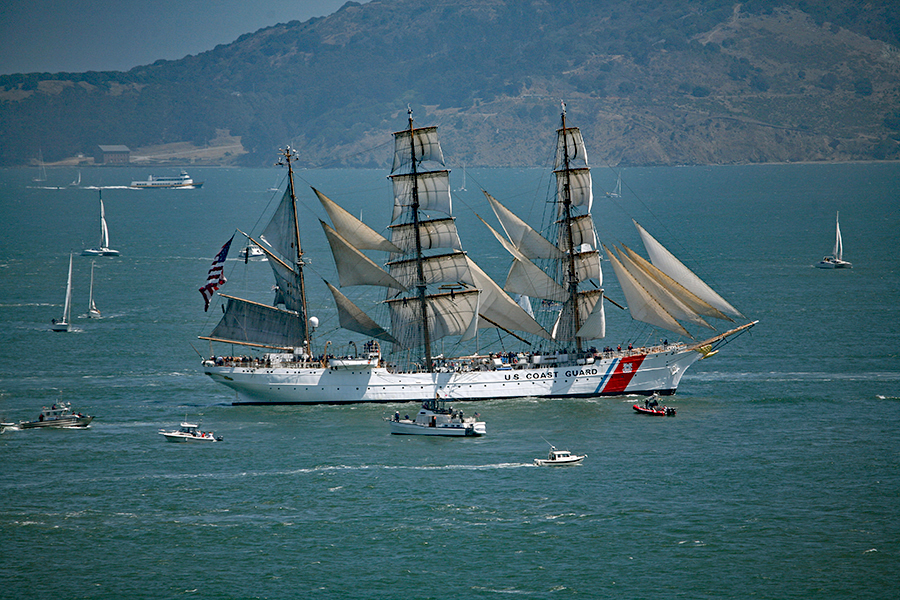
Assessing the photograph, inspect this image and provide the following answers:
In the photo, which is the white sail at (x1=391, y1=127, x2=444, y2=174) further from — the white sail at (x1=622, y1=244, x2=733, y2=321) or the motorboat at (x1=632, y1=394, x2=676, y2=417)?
the motorboat at (x1=632, y1=394, x2=676, y2=417)

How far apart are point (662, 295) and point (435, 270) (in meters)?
18.2

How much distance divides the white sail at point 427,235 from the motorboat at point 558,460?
2165cm

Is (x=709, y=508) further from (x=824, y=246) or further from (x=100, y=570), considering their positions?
(x=824, y=246)

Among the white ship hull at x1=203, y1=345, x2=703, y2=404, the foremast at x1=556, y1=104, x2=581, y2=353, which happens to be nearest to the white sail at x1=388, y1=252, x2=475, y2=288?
the white ship hull at x1=203, y1=345, x2=703, y2=404

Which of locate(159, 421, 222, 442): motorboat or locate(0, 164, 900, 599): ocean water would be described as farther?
locate(159, 421, 222, 442): motorboat

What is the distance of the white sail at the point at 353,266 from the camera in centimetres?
8206

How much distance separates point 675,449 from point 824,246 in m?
106

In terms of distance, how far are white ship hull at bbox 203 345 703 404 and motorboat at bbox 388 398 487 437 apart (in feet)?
22.2

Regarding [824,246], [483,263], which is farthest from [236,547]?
[824,246]

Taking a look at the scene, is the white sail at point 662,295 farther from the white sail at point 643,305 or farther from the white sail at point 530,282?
the white sail at point 530,282

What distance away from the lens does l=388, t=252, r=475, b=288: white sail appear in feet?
273

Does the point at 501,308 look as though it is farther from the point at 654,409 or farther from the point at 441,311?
the point at 654,409

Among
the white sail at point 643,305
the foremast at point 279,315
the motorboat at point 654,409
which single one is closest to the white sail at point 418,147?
the foremast at point 279,315

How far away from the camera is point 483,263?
489ft
